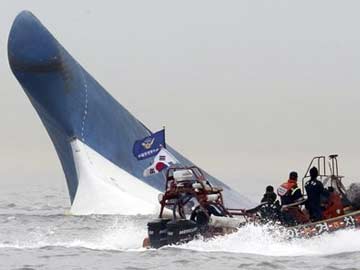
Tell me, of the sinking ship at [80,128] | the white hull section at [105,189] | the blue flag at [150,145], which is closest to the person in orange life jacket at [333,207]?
the blue flag at [150,145]

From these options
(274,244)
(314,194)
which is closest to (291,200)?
(314,194)

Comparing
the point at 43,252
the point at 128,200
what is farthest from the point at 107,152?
the point at 43,252

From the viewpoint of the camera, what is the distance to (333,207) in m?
28.3

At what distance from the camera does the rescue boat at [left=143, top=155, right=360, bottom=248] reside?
27.4 m

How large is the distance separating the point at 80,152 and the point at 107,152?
151cm

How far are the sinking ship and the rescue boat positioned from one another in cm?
1666

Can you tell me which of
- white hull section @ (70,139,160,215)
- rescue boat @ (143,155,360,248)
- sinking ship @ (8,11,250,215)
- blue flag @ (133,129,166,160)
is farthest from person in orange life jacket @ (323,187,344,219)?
sinking ship @ (8,11,250,215)

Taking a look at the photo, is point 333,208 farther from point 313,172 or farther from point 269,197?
point 269,197

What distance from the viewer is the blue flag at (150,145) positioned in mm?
31203

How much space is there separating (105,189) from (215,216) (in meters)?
18.5

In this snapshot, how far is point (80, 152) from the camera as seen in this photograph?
4844 cm

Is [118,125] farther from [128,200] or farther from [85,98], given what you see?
[128,200]

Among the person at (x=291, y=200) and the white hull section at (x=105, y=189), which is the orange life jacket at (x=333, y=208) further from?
the white hull section at (x=105, y=189)

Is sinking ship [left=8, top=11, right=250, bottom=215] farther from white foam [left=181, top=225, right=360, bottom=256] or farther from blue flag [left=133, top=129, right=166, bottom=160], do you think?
white foam [left=181, top=225, right=360, bottom=256]
